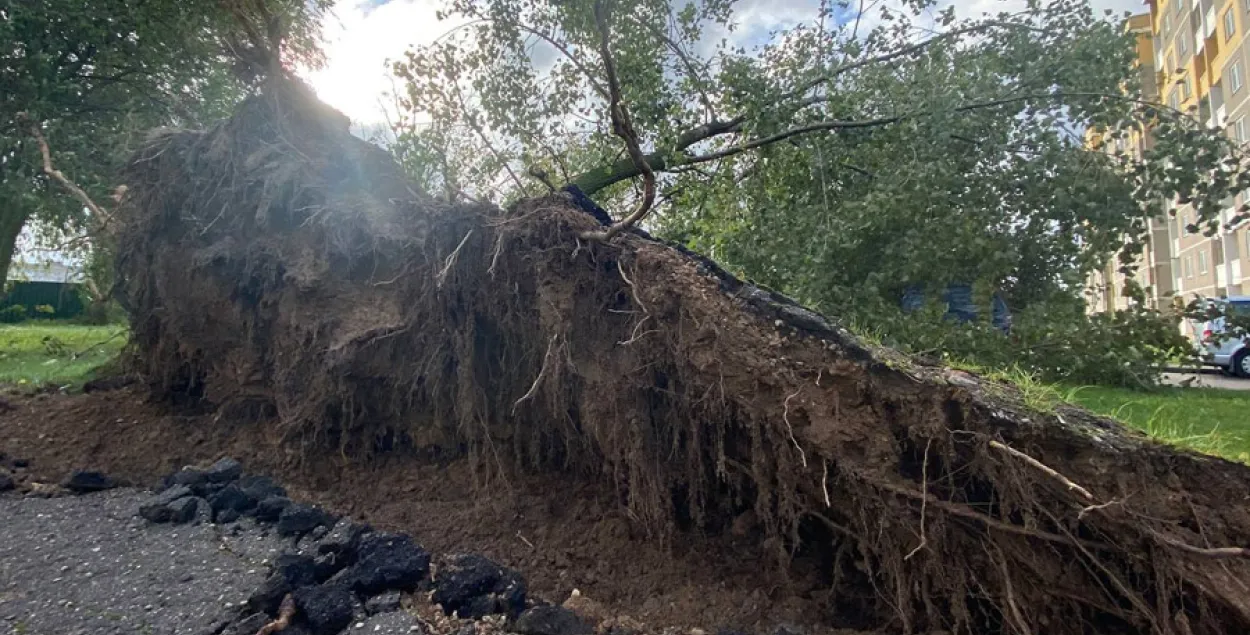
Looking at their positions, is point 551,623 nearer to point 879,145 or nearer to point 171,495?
point 171,495

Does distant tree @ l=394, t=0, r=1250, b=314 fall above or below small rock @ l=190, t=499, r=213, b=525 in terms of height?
above

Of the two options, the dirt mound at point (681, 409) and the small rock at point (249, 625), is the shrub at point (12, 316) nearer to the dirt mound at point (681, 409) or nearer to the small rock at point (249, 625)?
the dirt mound at point (681, 409)

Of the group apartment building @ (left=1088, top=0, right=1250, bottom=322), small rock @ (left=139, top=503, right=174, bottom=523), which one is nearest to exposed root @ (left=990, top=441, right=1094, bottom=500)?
small rock @ (left=139, top=503, right=174, bottom=523)

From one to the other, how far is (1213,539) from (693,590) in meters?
2.02

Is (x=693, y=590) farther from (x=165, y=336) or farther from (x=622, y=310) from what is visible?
(x=165, y=336)

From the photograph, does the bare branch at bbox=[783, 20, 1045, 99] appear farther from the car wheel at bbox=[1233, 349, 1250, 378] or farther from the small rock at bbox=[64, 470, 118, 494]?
the car wheel at bbox=[1233, 349, 1250, 378]

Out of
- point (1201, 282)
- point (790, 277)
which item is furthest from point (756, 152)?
point (1201, 282)

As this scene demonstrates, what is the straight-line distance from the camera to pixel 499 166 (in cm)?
889

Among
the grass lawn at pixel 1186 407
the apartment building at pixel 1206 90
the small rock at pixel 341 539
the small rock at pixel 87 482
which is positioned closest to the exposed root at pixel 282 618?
the small rock at pixel 341 539

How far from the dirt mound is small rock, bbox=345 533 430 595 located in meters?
0.70

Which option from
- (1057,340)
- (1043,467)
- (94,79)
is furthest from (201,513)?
(94,79)

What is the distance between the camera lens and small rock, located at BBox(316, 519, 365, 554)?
3.46 meters

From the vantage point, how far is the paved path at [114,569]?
2967 mm

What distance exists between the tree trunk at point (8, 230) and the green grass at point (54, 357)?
1.40m
